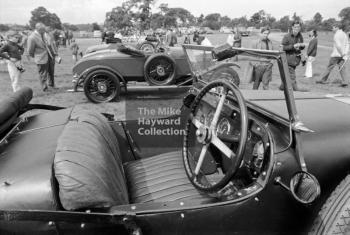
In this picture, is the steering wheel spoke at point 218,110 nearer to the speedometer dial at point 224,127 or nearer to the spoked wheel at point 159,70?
the speedometer dial at point 224,127

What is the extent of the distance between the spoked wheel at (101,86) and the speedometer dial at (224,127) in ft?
18.6

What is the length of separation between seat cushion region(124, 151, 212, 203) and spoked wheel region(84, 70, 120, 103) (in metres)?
5.10

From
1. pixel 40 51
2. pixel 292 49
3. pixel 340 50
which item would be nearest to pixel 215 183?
pixel 292 49

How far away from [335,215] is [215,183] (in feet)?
2.06

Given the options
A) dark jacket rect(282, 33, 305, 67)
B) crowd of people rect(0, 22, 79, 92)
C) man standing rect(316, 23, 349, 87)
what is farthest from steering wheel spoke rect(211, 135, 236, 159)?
man standing rect(316, 23, 349, 87)

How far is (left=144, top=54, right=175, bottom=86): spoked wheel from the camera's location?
26.5 feet

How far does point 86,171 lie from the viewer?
5.56ft

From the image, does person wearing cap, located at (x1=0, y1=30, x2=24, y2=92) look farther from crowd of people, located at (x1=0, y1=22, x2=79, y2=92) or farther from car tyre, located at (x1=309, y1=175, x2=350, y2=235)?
car tyre, located at (x1=309, y1=175, x2=350, y2=235)

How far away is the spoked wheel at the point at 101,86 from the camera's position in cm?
771

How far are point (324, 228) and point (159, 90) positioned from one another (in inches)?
258

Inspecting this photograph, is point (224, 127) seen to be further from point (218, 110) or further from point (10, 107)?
point (10, 107)

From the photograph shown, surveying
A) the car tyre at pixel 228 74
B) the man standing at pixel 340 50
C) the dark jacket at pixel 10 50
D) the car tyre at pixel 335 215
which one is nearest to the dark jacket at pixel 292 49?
the man standing at pixel 340 50

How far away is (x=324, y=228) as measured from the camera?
181 cm

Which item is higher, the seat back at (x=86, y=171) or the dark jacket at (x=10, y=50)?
the dark jacket at (x=10, y=50)
